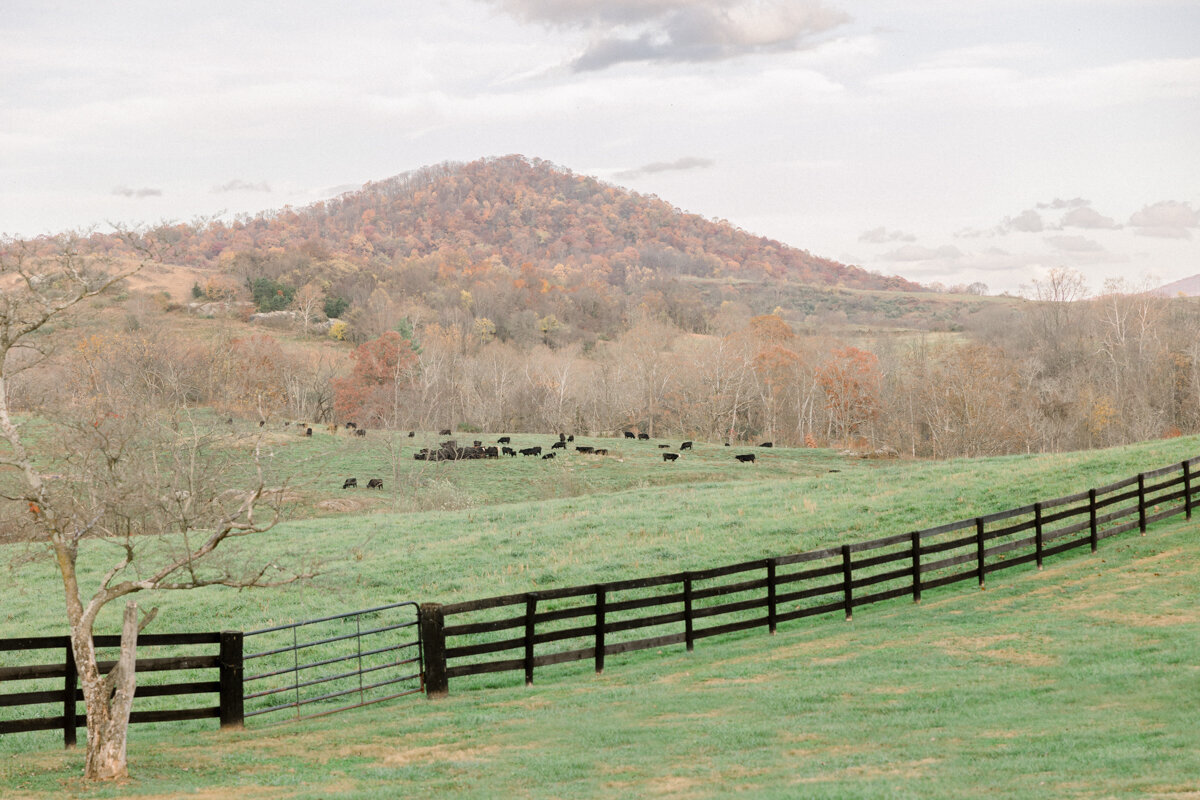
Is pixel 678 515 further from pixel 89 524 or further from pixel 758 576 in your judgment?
pixel 89 524

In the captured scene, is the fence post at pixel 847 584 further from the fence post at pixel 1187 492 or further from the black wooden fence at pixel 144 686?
the fence post at pixel 1187 492

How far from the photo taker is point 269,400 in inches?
2872

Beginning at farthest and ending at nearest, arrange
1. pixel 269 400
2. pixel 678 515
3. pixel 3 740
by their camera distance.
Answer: pixel 269 400 → pixel 678 515 → pixel 3 740

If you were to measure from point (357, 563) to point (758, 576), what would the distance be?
11281 millimetres

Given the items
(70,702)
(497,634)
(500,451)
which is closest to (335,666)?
(497,634)

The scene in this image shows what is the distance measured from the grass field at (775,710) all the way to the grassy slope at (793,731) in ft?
0.13

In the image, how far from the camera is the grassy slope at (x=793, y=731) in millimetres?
8195

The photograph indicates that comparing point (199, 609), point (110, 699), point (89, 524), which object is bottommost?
point (199, 609)

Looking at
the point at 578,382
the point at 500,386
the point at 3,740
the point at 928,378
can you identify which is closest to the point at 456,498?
the point at 3,740

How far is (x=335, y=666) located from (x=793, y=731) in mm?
10248

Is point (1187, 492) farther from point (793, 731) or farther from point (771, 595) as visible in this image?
point (793, 731)

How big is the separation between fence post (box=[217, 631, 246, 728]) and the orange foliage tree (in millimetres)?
69464

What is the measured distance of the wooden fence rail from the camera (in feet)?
44.6

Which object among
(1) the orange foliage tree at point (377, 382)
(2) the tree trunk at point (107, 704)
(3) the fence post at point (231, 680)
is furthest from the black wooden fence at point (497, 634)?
(1) the orange foliage tree at point (377, 382)
